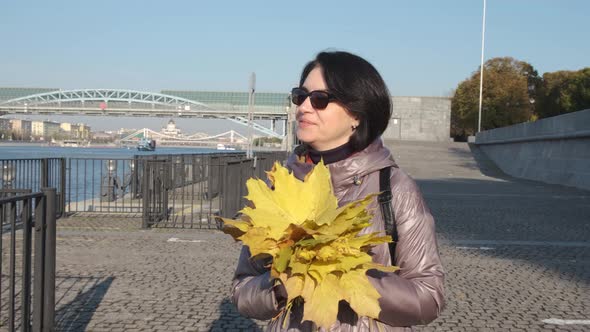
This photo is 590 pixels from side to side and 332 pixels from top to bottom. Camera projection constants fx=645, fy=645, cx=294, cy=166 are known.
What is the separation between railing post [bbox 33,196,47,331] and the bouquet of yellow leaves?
9.12 ft

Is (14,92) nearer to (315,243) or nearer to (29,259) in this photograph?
(29,259)

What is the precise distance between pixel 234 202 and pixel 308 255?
1037 centimetres

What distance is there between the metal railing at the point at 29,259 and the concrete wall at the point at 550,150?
2002 cm

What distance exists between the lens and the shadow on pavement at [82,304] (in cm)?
514

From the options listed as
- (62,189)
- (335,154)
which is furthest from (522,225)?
(335,154)

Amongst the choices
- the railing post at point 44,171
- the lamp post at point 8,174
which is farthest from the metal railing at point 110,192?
the lamp post at point 8,174

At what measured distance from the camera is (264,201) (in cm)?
166

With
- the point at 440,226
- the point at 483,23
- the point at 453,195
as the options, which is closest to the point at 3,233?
the point at 440,226

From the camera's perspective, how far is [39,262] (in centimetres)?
409

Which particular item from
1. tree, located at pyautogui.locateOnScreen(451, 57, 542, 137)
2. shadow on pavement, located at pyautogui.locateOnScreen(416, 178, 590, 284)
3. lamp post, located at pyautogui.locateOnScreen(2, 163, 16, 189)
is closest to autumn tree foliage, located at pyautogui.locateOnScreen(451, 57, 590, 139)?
tree, located at pyautogui.locateOnScreen(451, 57, 542, 137)

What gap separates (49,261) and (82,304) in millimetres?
1706

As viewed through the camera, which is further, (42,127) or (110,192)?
(42,127)

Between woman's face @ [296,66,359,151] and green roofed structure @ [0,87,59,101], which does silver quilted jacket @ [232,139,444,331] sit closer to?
woman's face @ [296,66,359,151]

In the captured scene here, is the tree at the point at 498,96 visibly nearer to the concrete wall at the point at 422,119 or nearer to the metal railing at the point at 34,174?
the concrete wall at the point at 422,119
